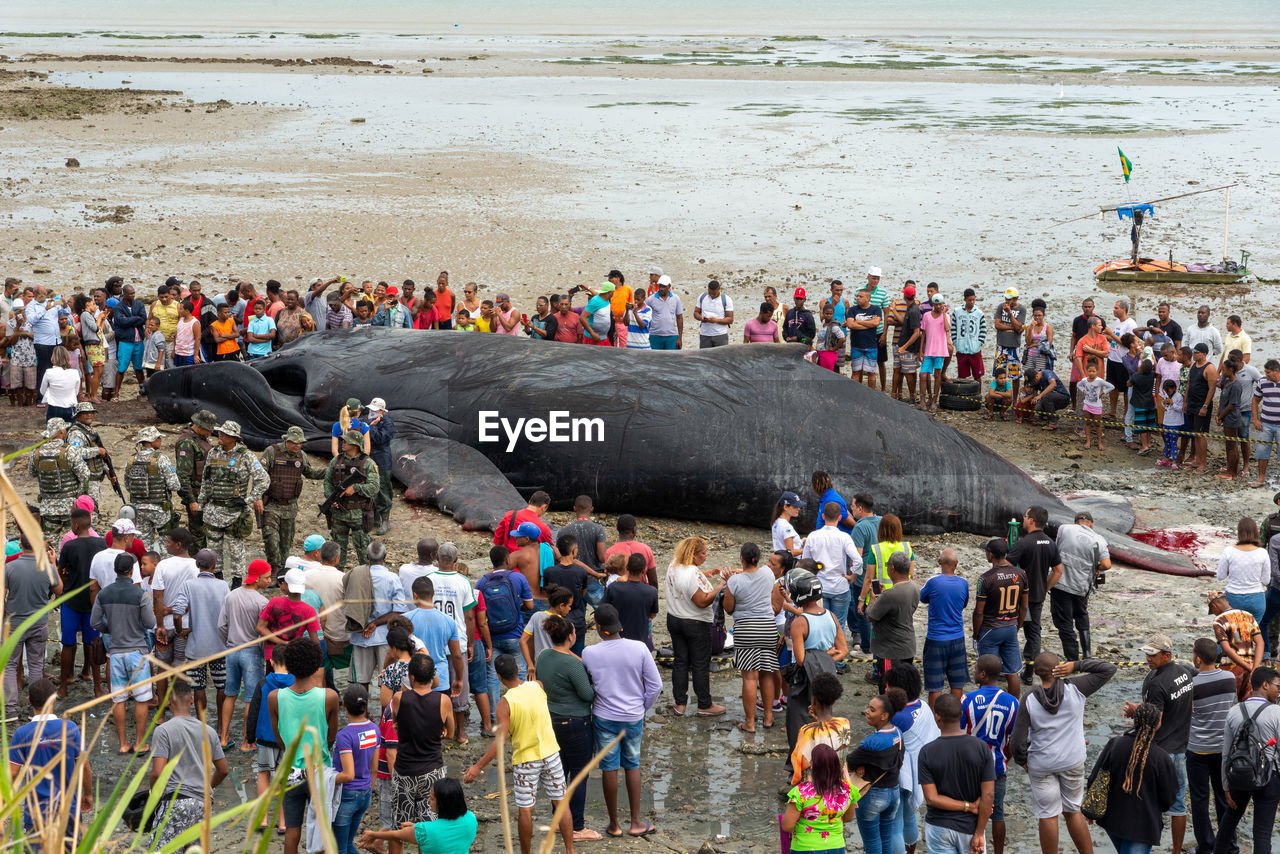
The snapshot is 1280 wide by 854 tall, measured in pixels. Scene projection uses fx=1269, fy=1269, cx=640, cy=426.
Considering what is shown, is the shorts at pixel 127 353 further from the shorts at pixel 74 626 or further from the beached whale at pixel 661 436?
the shorts at pixel 74 626

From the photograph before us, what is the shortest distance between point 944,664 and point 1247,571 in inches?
113

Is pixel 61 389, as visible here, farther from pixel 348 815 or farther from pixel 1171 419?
pixel 1171 419

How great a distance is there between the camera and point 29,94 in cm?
4975

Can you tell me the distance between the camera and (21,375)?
17.2 m

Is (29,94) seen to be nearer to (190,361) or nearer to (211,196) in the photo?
(211,196)

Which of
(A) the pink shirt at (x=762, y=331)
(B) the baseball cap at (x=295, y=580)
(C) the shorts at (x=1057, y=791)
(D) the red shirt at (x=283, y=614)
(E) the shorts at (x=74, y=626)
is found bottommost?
(C) the shorts at (x=1057, y=791)

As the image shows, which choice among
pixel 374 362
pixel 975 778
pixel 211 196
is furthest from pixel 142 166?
pixel 975 778

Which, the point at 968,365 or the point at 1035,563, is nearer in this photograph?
the point at 1035,563

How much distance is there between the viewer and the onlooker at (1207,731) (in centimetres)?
893

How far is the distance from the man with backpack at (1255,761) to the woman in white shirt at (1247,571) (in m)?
2.57

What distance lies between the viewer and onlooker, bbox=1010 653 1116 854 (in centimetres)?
834

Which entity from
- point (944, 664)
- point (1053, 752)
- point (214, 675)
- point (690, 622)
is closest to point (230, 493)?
point (214, 675)

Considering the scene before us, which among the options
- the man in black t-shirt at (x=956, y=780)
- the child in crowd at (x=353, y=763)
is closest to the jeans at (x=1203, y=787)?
the man in black t-shirt at (x=956, y=780)

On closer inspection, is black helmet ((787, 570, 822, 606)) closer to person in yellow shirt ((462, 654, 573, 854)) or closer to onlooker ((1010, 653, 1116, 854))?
onlooker ((1010, 653, 1116, 854))
